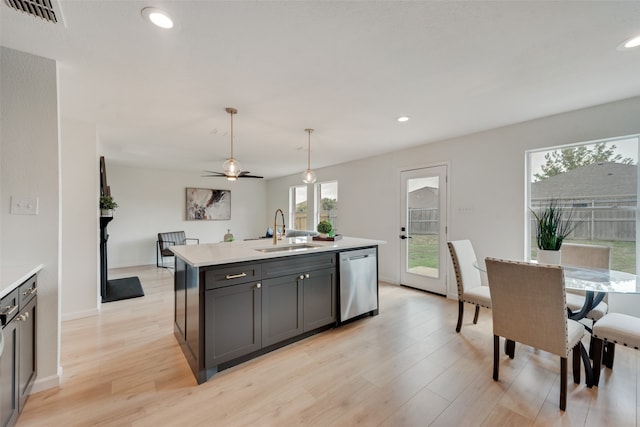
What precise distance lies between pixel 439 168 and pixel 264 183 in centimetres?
580

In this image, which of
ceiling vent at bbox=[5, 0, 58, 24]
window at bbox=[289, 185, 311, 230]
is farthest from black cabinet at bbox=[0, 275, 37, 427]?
window at bbox=[289, 185, 311, 230]

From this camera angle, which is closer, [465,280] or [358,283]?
[465,280]

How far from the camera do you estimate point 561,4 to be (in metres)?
1.47

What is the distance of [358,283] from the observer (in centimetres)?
313

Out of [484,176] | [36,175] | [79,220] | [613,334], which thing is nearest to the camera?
[613,334]

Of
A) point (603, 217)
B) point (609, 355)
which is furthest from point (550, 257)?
point (603, 217)

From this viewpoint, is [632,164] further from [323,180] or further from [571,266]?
[323,180]

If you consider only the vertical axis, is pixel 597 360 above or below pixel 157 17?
below

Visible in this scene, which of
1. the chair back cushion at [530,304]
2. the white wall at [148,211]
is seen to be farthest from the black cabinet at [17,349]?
the white wall at [148,211]

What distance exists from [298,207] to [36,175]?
571 centimetres

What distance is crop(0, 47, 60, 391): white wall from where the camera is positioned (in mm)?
1870

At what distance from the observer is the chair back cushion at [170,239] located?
6.23 metres

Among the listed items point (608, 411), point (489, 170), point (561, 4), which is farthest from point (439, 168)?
point (608, 411)

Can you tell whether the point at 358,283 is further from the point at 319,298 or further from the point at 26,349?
the point at 26,349
